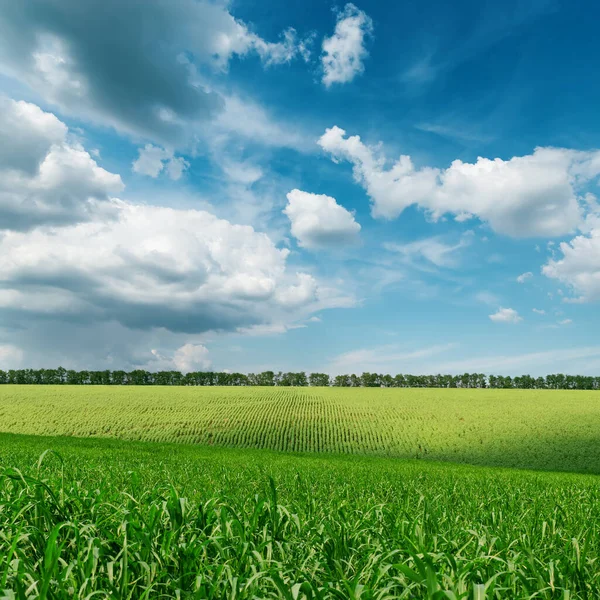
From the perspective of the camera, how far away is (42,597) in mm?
2006

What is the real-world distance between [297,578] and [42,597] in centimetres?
137

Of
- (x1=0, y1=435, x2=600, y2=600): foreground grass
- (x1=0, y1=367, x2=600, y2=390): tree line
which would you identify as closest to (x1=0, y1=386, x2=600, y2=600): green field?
(x1=0, y1=435, x2=600, y2=600): foreground grass

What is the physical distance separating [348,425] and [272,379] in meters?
135

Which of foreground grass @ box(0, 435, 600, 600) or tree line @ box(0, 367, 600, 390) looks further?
tree line @ box(0, 367, 600, 390)

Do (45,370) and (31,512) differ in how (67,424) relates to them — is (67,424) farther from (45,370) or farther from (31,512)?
(45,370)

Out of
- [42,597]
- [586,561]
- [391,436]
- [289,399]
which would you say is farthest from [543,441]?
[42,597]

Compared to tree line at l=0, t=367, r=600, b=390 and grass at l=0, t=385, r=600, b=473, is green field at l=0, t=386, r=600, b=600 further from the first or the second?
tree line at l=0, t=367, r=600, b=390

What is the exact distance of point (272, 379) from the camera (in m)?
178

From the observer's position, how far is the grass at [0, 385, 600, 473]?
35625 millimetres

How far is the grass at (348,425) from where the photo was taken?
35.6 metres

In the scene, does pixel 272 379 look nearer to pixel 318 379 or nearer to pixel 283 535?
pixel 318 379

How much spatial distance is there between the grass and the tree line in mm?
106792

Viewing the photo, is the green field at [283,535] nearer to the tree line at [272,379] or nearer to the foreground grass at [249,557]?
the foreground grass at [249,557]

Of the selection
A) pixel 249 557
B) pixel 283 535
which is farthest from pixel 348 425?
pixel 249 557
